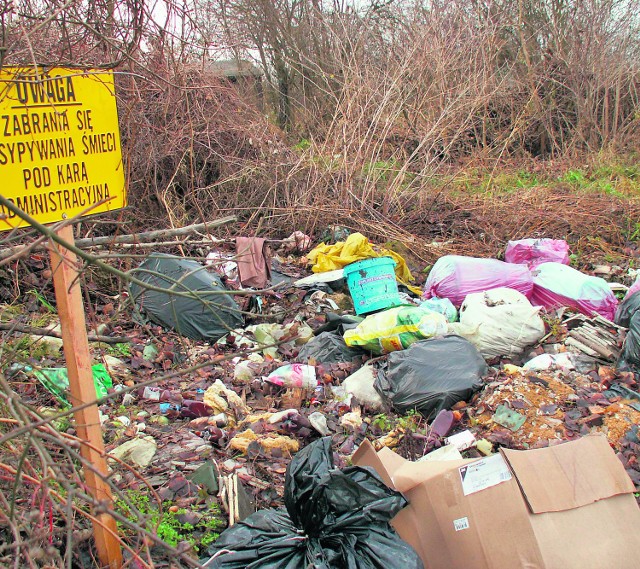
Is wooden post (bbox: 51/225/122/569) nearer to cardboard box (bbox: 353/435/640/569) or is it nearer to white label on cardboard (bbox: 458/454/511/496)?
cardboard box (bbox: 353/435/640/569)

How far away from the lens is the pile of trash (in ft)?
7.41

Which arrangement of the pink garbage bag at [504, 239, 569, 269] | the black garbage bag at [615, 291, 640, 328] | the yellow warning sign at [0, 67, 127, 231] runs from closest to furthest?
the yellow warning sign at [0, 67, 127, 231]
the black garbage bag at [615, 291, 640, 328]
the pink garbage bag at [504, 239, 569, 269]

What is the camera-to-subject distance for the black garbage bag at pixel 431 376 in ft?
11.8

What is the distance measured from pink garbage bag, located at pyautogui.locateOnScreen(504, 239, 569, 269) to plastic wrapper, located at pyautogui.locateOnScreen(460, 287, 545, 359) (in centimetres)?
159

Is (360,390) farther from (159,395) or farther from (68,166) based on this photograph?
(68,166)

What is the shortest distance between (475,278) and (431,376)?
1.62 metres

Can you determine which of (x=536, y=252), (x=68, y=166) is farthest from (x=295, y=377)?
(x=536, y=252)

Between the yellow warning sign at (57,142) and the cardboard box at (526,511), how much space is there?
152cm

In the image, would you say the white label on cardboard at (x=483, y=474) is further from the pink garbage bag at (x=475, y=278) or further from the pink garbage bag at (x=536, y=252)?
the pink garbage bag at (x=536, y=252)

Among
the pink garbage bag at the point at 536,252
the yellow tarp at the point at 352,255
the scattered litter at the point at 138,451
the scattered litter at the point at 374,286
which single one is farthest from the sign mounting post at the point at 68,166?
the pink garbage bag at the point at 536,252

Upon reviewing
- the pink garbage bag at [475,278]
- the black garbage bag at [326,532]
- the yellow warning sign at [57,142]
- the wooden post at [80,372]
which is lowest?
the black garbage bag at [326,532]

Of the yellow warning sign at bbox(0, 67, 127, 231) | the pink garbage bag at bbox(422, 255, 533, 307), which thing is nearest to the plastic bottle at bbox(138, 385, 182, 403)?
the yellow warning sign at bbox(0, 67, 127, 231)

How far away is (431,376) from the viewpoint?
3.67 meters

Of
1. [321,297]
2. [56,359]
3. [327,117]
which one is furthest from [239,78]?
[56,359]
